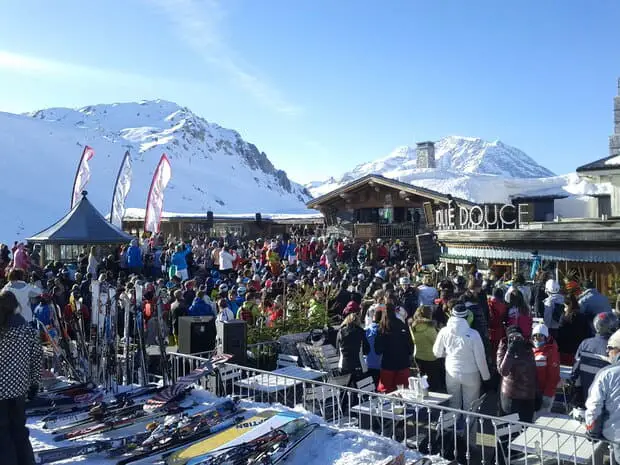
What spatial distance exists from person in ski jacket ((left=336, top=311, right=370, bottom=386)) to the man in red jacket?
6.98 ft

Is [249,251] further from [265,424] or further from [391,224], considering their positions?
[265,424]

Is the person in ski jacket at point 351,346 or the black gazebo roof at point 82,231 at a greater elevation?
the black gazebo roof at point 82,231

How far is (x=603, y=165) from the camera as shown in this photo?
16.9 meters

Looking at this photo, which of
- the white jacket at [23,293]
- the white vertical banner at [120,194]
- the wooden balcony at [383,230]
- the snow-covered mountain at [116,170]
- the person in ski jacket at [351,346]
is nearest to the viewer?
the person in ski jacket at [351,346]

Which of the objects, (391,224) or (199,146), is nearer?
(391,224)

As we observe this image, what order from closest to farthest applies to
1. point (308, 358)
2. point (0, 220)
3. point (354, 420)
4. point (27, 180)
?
point (354, 420) < point (308, 358) < point (0, 220) < point (27, 180)

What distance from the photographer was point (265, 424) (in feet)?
19.9

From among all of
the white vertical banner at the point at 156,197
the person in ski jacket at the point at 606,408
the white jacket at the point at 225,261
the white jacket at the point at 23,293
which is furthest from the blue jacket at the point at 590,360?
the white vertical banner at the point at 156,197

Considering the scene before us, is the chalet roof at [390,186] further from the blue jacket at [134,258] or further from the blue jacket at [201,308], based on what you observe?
the blue jacket at [201,308]

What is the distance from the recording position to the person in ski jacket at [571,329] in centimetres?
818

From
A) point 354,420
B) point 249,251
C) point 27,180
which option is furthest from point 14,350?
point 27,180

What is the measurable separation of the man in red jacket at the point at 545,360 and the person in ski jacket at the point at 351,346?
2126 millimetres

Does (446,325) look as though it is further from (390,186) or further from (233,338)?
(390,186)

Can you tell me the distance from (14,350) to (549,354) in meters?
5.31
